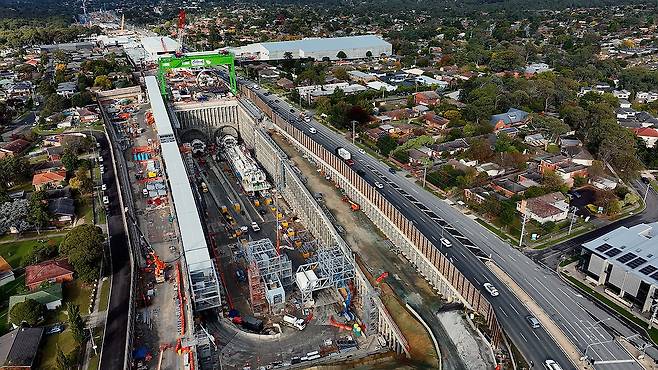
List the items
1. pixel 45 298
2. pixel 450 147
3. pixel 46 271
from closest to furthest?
pixel 45 298
pixel 46 271
pixel 450 147

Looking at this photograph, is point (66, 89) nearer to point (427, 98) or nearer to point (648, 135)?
point (427, 98)

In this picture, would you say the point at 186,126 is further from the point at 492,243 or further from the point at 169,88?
the point at 492,243

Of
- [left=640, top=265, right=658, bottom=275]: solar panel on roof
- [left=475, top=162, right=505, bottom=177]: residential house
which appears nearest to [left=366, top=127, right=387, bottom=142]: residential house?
[left=475, top=162, right=505, bottom=177]: residential house

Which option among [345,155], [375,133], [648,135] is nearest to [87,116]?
[345,155]

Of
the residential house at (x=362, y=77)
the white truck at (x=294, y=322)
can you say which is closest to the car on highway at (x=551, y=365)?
the white truck at (x=294, y=322)

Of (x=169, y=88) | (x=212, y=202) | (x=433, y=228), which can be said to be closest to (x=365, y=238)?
(x=433, y=228)

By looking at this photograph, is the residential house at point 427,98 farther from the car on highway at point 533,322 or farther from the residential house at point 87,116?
the car on highway at point 533,322

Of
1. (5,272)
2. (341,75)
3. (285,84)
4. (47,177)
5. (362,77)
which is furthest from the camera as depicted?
(362,77)
